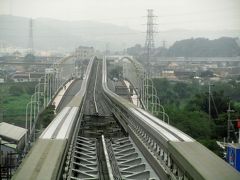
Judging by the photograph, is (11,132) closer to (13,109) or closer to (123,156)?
(13,109)

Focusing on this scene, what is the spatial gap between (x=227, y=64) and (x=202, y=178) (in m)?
52.2

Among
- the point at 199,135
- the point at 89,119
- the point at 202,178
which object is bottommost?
the point at 199,135

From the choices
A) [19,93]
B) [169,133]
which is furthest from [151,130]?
[19,93]

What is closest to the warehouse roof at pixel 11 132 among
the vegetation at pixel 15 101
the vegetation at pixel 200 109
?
the vegetation at pixel 15 101

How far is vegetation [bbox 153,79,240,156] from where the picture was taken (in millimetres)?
18375

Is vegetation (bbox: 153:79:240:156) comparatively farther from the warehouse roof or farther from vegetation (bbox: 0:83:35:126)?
vegetation (bbox: 0:83:35:126)

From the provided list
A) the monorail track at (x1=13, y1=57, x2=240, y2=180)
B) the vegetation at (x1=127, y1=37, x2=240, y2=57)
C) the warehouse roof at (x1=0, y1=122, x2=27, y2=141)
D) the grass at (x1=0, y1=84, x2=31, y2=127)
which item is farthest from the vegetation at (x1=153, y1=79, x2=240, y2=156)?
the vegetation at (x1=127, y1=37, x2=240, y2=57)

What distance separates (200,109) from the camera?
24.8 m

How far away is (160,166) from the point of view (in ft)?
17.9

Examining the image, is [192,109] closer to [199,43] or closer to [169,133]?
[169,133]

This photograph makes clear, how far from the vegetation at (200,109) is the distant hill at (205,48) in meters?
21.2

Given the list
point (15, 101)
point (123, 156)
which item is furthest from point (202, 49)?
point (123, 156)

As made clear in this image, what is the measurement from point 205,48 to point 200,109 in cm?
4436

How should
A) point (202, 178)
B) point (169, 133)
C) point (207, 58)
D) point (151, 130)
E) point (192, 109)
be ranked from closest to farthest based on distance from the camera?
1. point (202, 178)
2. point (169, 133)
3. point (151, 130)
4. point (192, 109)
5. point (207, 58)
